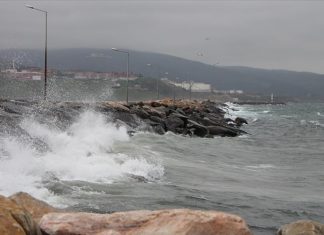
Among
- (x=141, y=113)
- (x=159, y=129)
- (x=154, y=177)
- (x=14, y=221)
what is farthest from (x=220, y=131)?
(x=14, y=221)

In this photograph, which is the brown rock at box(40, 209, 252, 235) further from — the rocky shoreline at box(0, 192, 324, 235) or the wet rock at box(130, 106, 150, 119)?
the wet rock at box(130, 106, 150, 119)

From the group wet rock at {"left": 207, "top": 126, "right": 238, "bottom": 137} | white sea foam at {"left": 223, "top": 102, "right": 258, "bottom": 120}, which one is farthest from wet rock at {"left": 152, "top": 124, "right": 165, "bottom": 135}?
white sea foam at {"left": 223, "top": 102, "right": 258, "bottom": 120}

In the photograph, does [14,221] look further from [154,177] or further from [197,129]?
→ [197,129]

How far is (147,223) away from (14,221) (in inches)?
61.2

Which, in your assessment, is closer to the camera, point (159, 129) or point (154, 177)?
point (154, 177)

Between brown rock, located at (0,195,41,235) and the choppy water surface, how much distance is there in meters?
3.54

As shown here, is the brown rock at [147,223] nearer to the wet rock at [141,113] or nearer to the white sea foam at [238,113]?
the wet rock at [141,113]

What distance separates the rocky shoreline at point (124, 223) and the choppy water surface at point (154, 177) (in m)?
3.48

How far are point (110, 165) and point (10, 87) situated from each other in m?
72.9

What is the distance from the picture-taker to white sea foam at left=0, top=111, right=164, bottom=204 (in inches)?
506

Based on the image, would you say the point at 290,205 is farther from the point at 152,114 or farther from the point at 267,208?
the point at 152,114

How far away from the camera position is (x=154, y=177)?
51.8 feet

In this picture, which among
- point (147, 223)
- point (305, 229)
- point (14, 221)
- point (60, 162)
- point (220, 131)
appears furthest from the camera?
point (220, 131)

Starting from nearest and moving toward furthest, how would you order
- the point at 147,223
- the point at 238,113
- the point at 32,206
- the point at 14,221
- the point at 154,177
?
the point at 14,221 < the point at 147,223 < the point at 32,206 < the point at 154,177 < the point at 238,113
